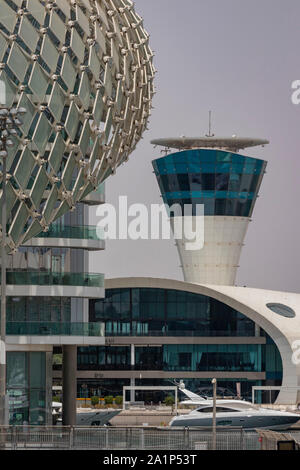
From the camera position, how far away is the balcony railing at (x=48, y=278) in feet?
239

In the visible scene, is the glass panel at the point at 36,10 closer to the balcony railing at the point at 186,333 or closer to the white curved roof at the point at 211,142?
the balcony railing at the point at 186,333

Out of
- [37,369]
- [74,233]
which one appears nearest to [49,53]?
[74,233]

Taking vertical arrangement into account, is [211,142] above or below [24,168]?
above

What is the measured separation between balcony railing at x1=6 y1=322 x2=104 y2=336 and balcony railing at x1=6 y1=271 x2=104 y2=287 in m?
2.07

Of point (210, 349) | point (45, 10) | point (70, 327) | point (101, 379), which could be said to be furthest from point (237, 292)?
point (45, 10)

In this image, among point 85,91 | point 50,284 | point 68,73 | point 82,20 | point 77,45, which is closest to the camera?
point 68,73

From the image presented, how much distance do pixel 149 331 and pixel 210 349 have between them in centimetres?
525

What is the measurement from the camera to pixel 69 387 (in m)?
77.5

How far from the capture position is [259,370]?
115 metres

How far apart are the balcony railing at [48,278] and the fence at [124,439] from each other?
76.2 ft

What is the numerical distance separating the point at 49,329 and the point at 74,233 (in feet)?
17.9

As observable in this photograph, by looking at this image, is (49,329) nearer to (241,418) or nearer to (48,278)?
(48,278)

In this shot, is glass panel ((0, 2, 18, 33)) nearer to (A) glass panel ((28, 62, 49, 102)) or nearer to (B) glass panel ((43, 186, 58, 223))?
(A) glass panel ((28, 62, 49, 102))

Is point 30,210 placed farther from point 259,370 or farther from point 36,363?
point 259,370
